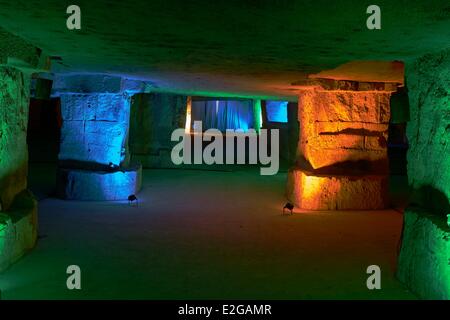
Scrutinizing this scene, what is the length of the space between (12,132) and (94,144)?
3.39m

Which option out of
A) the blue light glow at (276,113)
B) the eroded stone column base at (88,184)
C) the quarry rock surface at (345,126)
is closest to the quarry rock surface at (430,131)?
the quarry rock surface at (345,126)

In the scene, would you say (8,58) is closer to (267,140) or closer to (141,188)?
(141,188)

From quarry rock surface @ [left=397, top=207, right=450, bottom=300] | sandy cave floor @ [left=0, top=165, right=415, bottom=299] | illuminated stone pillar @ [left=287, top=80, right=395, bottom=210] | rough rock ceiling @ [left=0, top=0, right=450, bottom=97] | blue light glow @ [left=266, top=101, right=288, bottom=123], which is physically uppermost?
blue light glow @ [left=266, top=101, right=288, bottom=123]

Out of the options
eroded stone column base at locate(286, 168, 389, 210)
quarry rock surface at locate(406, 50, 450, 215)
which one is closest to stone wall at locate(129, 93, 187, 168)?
eroded stone column base at locate(286, 168, 389, 210)

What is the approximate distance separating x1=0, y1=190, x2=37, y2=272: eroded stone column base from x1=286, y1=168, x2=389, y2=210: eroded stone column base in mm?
4076

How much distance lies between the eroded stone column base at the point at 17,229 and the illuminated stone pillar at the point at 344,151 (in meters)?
4.11

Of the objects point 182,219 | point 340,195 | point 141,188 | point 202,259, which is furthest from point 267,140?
point 202,259

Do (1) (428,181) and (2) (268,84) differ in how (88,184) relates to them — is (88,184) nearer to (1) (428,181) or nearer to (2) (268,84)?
(2) (268,84)

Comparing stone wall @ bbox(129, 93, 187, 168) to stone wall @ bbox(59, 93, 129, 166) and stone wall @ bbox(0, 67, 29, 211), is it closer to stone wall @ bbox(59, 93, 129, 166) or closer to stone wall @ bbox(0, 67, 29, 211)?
stone wall @ bbox(59, 93, 129, 166)

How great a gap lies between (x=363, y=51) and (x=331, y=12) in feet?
4.12

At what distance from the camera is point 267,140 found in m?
15.4

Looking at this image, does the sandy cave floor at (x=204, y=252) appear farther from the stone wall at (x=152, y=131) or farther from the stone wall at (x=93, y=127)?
the stone wall at (x=152, y=131)

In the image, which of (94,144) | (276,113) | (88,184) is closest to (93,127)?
(94,144)

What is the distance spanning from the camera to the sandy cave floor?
333cm
